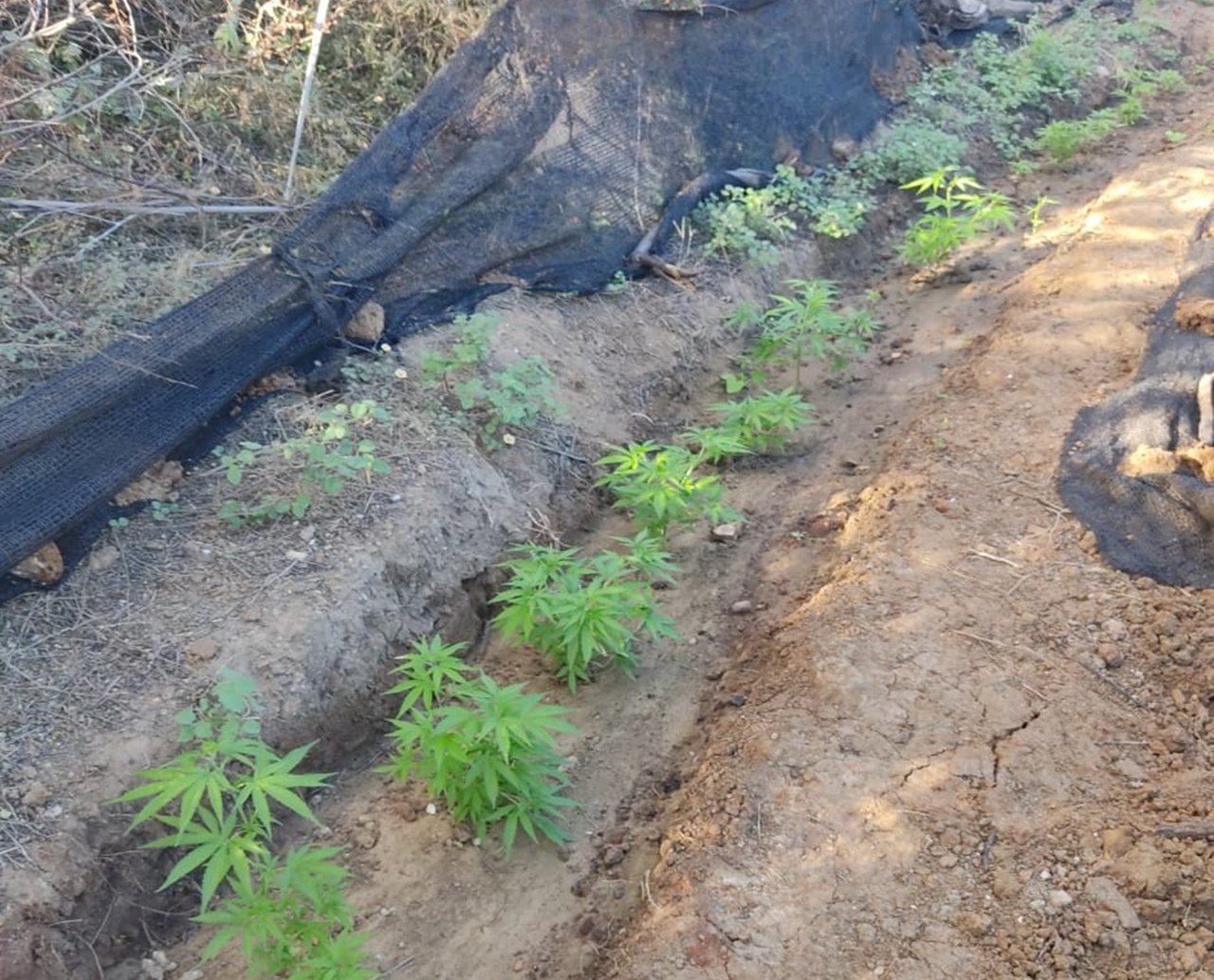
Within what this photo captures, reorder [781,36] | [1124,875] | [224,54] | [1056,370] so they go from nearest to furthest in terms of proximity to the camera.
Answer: [1124,875] → [1056,370] → [224,54] → [781,36]

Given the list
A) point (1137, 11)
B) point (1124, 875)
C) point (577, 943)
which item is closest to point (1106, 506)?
point (1124, 875)

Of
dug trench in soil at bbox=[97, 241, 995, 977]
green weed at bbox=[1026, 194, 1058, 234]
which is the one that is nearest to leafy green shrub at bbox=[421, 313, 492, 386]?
dug trench in soil at bbox=[97, 241, 995, 977]

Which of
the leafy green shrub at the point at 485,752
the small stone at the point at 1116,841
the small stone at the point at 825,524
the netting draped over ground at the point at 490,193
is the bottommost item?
the small stone at the point at 1116,841

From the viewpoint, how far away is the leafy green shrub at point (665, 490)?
396cm

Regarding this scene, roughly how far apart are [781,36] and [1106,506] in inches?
179

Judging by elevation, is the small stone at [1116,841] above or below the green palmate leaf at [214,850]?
below

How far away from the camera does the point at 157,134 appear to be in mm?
4984

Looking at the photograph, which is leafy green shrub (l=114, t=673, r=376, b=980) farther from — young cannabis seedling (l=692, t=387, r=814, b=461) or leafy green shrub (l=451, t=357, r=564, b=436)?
young cannabis seedling (l=692, t=387, r=814, b=461)

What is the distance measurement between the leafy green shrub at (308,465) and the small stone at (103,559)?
1.25 feet

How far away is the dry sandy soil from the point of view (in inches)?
103

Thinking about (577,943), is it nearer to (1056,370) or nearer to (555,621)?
(555,621)

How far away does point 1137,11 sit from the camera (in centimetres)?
1029

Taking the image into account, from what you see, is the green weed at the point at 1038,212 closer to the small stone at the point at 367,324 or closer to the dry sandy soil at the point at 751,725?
the dry sandy soil at the point at 751,725

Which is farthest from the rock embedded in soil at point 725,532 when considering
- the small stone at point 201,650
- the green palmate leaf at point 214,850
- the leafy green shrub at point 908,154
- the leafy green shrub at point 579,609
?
the leafy green shrub at point 908,154
